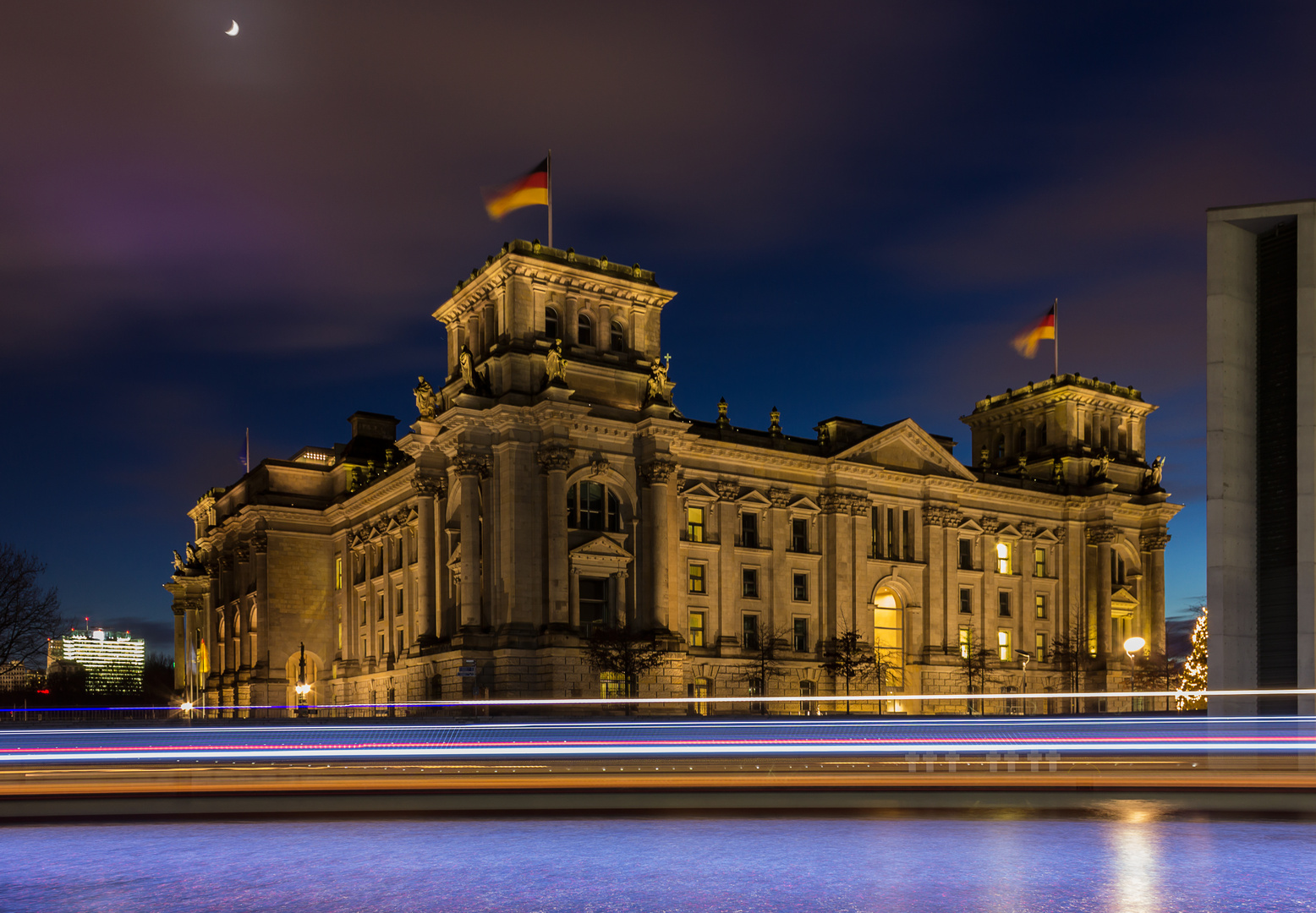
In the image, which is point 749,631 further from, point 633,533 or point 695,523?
point 633,533

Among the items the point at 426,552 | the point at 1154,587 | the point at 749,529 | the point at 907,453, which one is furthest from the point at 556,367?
the point at 1154,587

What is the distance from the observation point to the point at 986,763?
18938 mm

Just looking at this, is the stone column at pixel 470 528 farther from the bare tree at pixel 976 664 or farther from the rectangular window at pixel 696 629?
the bare tree at pixel 976 664

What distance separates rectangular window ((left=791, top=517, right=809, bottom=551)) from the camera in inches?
3063

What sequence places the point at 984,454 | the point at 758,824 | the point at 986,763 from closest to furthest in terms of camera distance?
the point at 758,824, the point at 986,763, the point at 984,454

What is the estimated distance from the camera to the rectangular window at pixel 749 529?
247ft

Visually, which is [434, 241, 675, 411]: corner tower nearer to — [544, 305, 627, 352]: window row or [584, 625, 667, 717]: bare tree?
[544, 305, 627, 352]: window row

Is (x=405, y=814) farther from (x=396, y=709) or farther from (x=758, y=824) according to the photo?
(x=396, y=709)

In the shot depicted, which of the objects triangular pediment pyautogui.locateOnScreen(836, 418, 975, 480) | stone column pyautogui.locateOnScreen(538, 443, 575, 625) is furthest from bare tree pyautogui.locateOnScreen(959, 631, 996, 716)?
stone column pyautogui.locateOnScreen(538, 443, 575, 625)

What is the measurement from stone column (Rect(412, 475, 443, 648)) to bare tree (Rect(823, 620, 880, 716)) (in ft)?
83.3

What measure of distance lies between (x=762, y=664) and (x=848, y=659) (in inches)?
239

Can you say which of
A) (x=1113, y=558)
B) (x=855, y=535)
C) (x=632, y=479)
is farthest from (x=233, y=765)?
(x=1113, y=558)

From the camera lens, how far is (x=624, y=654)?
205 ft

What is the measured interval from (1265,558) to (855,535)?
58767 millimetres
